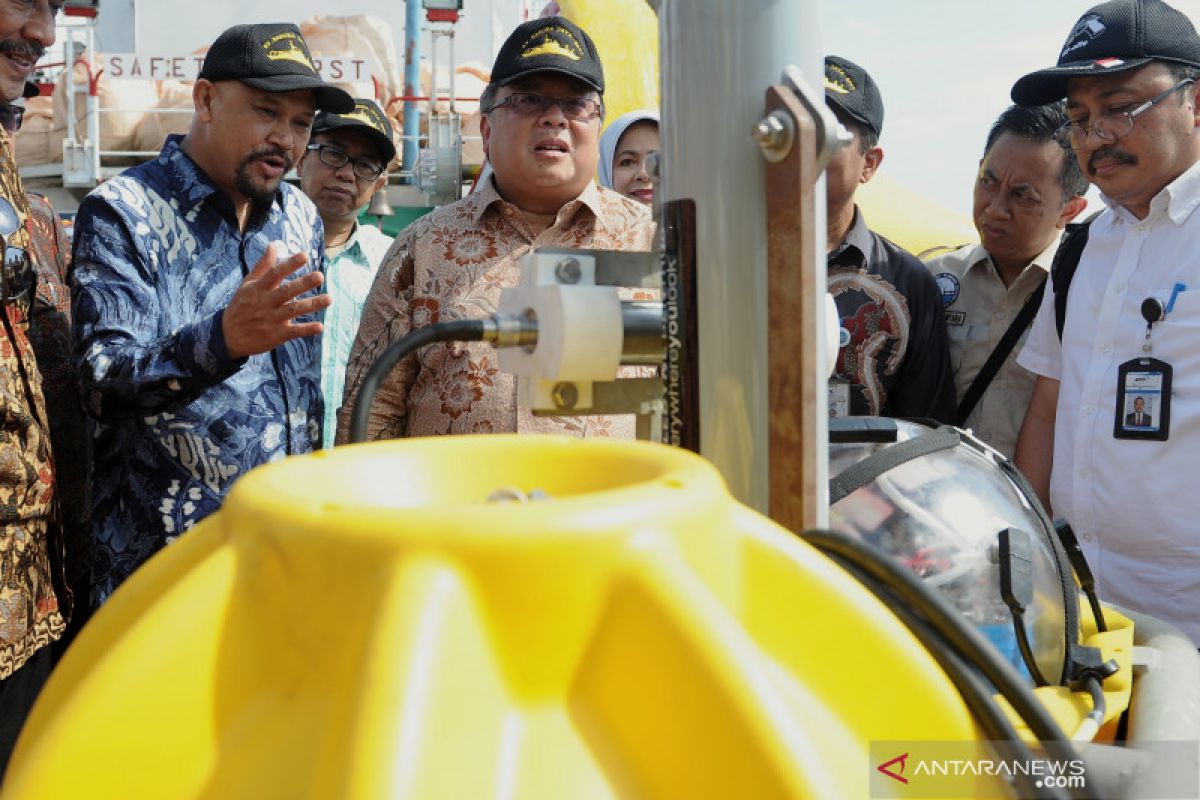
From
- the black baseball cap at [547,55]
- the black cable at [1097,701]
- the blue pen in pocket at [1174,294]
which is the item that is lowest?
the black cable at [1097,701]

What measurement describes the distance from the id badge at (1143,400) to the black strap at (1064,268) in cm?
23

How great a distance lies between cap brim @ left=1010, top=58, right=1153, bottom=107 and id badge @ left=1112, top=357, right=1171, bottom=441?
1.75ft

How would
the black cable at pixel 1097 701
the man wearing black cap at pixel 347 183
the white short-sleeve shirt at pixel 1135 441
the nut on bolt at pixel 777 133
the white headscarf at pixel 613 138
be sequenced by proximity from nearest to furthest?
the nut on bolt at pixel 777 133 < the black cable at pixel 1097 701 < the white short-sleeve shirt at pixel 1135 441 < the man wearing black cap at pixel 347 183 < the white headscarf at pixel 613 138

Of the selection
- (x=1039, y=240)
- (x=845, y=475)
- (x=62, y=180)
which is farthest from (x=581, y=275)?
(x=62, y=180)

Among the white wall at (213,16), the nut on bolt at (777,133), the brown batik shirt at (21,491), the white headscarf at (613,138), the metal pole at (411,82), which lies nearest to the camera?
the nut on bolt at (777,133)

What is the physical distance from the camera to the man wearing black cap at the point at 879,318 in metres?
2.27

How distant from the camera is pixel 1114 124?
2018 mm

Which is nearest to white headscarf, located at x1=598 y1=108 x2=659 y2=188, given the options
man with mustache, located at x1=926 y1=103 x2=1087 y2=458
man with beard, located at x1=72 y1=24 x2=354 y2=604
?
man with mustache, located at x1=926 y1=103 x2=1087 y2=458

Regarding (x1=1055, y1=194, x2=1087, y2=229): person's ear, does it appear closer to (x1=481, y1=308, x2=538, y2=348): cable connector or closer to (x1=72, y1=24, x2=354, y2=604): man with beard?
(x1=72, y1=24, x2=354, y2=604): man with beard

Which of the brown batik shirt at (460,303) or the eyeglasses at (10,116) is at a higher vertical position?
the eyeglasses at (10,116)

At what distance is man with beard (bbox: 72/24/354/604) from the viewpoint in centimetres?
171

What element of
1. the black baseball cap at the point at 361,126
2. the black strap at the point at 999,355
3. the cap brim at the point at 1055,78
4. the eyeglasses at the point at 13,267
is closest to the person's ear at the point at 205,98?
the eyeglasses at the point at 13,267

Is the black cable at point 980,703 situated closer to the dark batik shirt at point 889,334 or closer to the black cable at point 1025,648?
the black cable at point 1025,648

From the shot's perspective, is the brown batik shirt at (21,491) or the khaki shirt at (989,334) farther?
the khaki shirt at (989,334)
